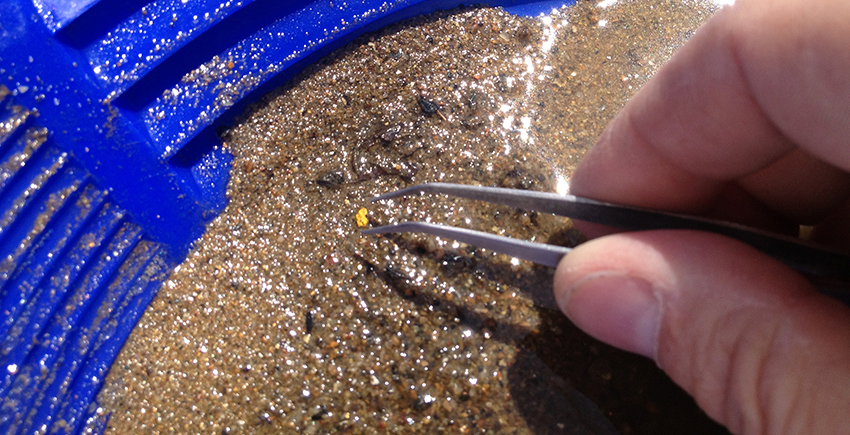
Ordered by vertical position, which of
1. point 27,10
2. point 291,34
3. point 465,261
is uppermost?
point 27,10

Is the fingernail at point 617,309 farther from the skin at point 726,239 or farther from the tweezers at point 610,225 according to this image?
the tweezers at point 610,225

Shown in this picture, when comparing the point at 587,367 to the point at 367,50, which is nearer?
the point at 587,367

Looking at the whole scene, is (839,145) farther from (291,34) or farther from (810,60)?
(291,34)

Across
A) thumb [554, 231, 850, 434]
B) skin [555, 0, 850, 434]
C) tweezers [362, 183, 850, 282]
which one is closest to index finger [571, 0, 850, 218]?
skin [555, 0, 850, 434]

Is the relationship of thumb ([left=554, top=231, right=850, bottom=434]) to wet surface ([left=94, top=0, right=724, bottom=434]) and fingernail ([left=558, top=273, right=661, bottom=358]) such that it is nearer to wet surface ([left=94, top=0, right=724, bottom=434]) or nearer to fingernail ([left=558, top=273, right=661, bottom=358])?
fingernail ([left=558, top=273, right=661, bottom=358])

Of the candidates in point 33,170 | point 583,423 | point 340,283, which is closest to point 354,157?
point 340,283

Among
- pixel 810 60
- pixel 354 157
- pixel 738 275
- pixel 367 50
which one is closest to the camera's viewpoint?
pixel 810 60

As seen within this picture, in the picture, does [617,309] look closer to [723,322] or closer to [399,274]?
[723,322]
